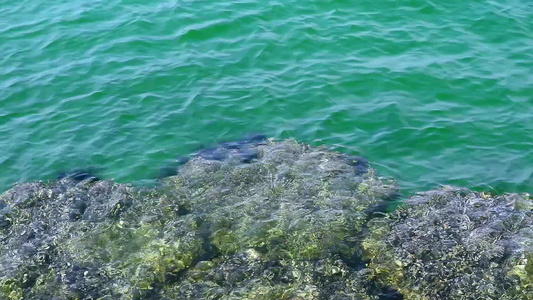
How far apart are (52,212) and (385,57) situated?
33.4 feet

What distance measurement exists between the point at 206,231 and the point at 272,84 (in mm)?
5837

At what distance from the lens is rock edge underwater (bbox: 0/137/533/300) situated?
10.7 m

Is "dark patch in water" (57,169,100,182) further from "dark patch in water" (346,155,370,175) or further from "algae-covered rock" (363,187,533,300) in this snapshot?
"algae-covered rock" (363,187,533,300)

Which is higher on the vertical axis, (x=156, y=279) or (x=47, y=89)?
(x=47, y=89)

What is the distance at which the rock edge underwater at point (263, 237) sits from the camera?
1068cm

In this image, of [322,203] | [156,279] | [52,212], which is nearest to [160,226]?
[156,279]

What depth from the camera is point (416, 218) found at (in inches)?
477

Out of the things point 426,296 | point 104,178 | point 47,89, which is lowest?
point 426,296

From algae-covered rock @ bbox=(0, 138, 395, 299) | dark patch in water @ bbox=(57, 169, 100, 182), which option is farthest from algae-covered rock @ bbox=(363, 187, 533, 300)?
dark patch in water @ bbox=(57, 169, 100, 182)

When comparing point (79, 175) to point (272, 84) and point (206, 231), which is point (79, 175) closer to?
point (206, 231)

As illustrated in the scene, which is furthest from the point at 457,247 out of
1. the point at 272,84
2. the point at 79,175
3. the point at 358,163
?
the point at 79,175

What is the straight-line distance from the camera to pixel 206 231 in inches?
472

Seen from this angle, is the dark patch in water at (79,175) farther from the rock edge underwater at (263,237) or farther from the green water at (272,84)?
the green water at (272,84)

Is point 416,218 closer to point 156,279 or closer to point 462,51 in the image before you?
point 156,279
